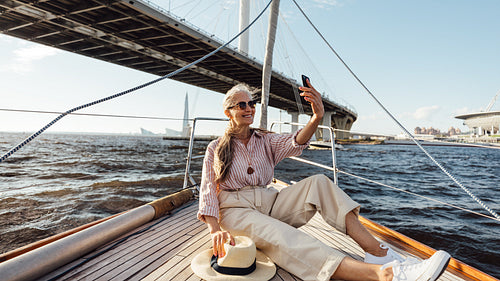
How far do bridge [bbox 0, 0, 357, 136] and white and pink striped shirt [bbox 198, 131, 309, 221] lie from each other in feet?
47.6

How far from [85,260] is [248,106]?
1261 mm

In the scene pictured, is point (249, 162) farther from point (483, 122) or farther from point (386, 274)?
point (483, 122)

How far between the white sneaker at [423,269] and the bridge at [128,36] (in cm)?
1551

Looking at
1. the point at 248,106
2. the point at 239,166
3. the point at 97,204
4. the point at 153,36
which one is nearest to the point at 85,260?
the point at 239,166

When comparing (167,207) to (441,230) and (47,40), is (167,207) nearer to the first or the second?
(441,230)

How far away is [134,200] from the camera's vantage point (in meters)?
5.84

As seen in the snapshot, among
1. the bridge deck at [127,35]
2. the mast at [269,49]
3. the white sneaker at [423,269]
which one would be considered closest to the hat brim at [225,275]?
the white sneaker at [423,269]

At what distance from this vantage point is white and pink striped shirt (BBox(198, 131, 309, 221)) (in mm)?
1572

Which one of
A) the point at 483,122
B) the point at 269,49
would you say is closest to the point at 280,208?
the point at 269,49

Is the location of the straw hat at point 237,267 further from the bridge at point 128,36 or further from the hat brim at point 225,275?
the bridge at point 128,36

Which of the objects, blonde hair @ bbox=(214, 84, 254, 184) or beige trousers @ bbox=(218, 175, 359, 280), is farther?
blonde hair @ bbox=(214, 84, 254, 184)

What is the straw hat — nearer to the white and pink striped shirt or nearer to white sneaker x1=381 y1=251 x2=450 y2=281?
the white and pink striped shirt

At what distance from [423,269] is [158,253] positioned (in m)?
1.36

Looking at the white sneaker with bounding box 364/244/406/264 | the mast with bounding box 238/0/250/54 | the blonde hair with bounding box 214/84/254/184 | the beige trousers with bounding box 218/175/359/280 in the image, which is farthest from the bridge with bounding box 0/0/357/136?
A: the white sneaker with bounding box 364/244/406/264
